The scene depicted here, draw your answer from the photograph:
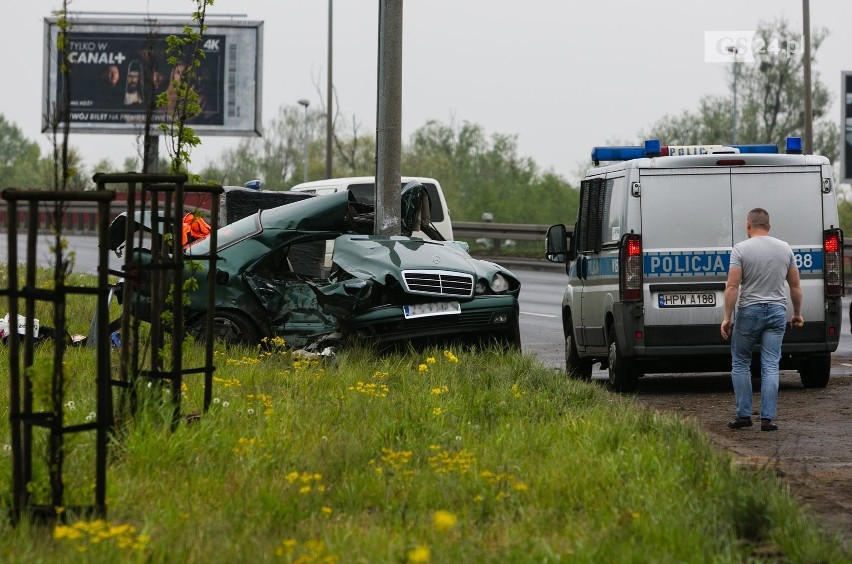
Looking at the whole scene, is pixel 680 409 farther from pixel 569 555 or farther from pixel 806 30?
pixel 806 30

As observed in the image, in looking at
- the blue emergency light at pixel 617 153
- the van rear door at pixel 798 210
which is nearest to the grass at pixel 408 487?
the van rear door at pixel 798 210

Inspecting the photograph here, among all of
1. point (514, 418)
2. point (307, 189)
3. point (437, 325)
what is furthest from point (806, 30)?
point (514, 418)

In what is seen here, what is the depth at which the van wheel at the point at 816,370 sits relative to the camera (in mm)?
12562

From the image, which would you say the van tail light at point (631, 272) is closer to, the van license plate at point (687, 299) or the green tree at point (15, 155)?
the van license plate at point (687, 299)

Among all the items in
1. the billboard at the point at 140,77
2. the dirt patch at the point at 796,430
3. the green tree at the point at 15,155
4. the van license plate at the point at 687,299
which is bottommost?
the dirt patch at the point at 796,430

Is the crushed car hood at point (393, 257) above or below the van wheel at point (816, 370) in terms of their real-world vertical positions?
above

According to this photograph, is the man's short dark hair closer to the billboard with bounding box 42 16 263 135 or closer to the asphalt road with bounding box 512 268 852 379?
the asphalt road with bounding box 512 268 852 379

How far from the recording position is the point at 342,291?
12.8 metres

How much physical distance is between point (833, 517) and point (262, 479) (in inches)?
97.7

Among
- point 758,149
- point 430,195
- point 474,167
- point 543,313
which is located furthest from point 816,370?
point 474,167

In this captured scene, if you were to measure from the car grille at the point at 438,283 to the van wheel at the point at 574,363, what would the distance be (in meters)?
1.41

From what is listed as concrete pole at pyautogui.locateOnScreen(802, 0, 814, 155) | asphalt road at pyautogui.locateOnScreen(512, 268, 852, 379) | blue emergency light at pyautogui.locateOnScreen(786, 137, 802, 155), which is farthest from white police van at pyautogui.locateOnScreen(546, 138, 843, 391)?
concrete pole at pyautogui.locateOnScreen(802, 0, 814, 155)

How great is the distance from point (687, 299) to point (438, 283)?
226 cm

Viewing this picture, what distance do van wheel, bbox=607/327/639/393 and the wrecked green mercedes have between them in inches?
43.8
